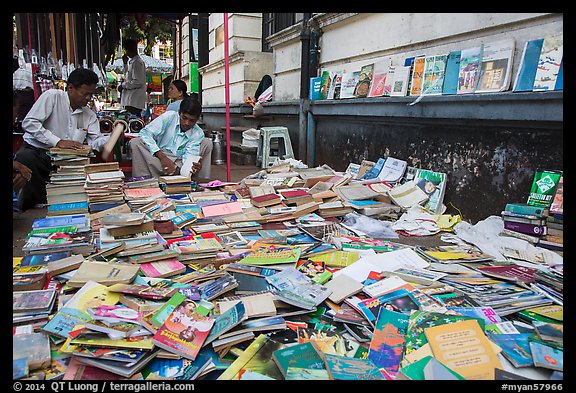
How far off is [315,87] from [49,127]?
142 inches

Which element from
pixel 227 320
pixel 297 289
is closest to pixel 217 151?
pixel 297 289

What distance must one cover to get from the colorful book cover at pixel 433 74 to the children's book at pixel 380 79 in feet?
1.90

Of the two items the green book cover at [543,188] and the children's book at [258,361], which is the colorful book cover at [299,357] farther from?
the green book cover at [543,188]

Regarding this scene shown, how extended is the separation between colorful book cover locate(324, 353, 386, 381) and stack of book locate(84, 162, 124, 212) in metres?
2.73

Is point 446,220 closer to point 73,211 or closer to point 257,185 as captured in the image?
point 257,185

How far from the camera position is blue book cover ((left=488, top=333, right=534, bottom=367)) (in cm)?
160

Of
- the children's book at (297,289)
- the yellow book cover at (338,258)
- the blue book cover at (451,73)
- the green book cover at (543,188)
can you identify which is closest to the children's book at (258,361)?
the children's book at (297,289)

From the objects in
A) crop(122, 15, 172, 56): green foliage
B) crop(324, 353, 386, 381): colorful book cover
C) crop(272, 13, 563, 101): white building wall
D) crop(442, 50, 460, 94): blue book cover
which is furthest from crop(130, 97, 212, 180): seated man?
crop(122, 15, 172, 56): green foliage

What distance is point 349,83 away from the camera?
538 centimetres

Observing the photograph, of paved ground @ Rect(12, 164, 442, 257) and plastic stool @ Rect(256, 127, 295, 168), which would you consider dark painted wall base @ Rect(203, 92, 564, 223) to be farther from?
plastic stool @ Rect(256, 127, 295, 168)

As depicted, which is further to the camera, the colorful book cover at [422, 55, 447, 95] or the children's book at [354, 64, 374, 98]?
the children's book at [354, 64, 374, 98]

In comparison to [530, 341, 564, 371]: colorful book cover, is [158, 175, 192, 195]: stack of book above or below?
above
